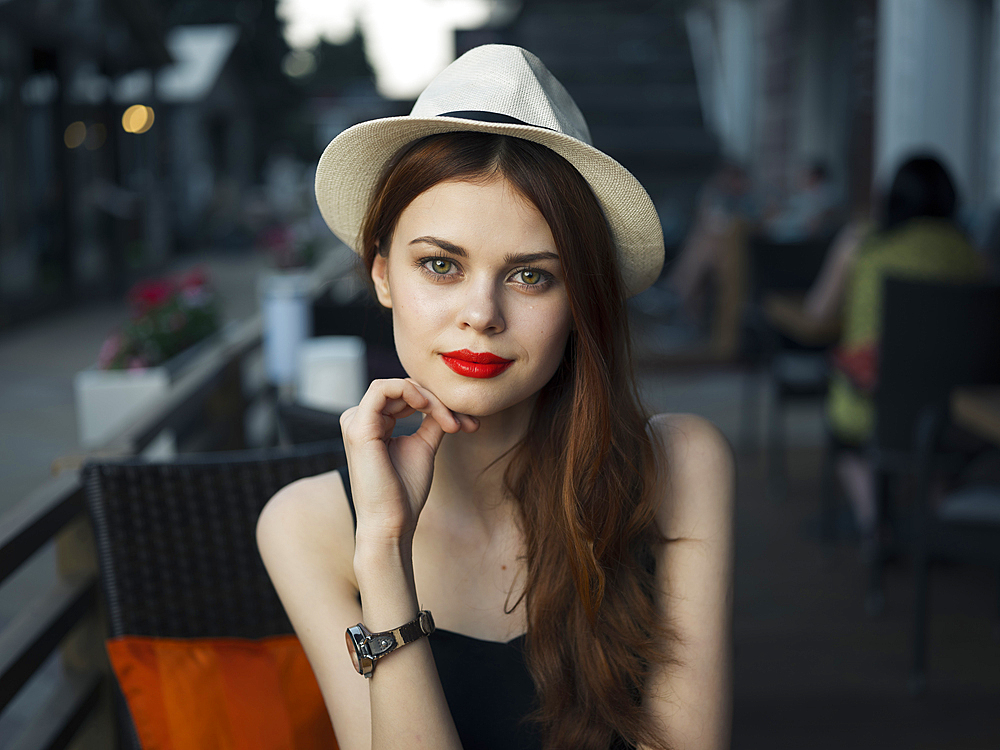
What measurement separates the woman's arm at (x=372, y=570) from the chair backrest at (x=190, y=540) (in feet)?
1.04

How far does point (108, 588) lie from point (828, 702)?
2.11 metres

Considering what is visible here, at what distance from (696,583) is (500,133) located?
0.72 m

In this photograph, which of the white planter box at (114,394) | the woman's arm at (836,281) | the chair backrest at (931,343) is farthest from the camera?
the woman's arm at (836,281)

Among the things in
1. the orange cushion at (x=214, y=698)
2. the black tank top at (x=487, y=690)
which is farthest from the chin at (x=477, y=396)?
the orange cushion at (x=214, y=698)

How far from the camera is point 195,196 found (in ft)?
70.8

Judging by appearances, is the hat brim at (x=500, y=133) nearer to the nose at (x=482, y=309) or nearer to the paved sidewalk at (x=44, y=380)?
the nose at (x=482, y=309)

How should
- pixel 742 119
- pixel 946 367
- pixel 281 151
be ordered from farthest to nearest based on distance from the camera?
pixel 281 151, pixel 742 119, pixel 946 367

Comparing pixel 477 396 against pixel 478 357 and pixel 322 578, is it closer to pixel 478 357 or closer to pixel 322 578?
pixel 478 357

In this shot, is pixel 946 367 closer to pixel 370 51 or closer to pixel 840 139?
pixel 840 139

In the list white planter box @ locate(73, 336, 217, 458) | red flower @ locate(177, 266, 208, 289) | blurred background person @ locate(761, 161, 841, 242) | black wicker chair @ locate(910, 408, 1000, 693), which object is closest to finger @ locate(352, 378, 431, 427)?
black wicker chair @ locate(910, 408, 1000, 693)

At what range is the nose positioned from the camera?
1241 millimetres

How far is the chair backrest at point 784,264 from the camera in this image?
5305 millimetres

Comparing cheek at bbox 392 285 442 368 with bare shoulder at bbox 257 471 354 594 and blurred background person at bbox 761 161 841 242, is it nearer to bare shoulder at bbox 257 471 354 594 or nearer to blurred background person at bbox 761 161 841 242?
bare shoulder at bbox 257 471 354 594

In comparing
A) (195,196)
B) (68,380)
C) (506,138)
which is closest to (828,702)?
(506,138)
